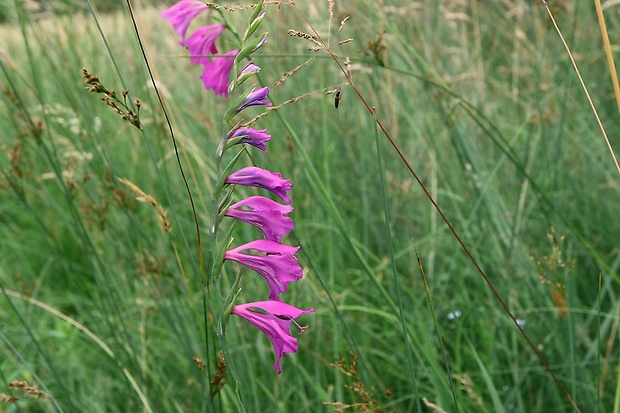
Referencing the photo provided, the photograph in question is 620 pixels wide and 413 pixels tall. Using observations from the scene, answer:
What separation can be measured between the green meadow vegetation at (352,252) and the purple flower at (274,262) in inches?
15.8

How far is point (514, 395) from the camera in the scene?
209 cm

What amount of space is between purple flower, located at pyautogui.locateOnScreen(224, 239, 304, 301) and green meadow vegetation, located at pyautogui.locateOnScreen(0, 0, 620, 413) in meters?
0.40

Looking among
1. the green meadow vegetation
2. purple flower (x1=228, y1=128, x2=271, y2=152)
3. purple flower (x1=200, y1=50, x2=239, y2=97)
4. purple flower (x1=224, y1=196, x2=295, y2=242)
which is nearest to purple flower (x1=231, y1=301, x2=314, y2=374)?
purple flower (x1=224, y1=196, x2=295, y2=242)

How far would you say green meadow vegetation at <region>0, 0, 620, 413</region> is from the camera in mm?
2025

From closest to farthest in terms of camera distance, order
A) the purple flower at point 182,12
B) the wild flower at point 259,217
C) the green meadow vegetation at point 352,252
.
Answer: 1. the wild flower at point 259,217
2. the purple flower at point 182,12
3. the green meadow vegetation at point 352,252

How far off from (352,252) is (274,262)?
2.97 feet

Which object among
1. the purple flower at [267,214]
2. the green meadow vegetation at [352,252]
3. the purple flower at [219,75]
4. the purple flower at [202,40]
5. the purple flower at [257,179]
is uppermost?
the purple flower at [202,40]

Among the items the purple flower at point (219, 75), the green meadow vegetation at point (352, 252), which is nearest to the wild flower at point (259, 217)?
the green meadow vegetation at point (352, 252)

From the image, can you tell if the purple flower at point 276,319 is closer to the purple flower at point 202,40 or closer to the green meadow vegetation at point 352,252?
the green meadow vegetation at point 352,252

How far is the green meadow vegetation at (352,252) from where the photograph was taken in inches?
79.7

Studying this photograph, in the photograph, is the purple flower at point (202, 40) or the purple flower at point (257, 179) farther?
the purple flower at point (202, 40)

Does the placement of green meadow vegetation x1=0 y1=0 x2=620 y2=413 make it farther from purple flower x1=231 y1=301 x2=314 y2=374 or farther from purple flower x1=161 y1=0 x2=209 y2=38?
purple flower x1=231 y1=301 x2=314 y2=374

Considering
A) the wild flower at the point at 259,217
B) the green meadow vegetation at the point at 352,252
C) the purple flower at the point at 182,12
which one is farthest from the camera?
the green meadow vegetation at the point at 352,252

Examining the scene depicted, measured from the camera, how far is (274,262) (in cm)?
110
